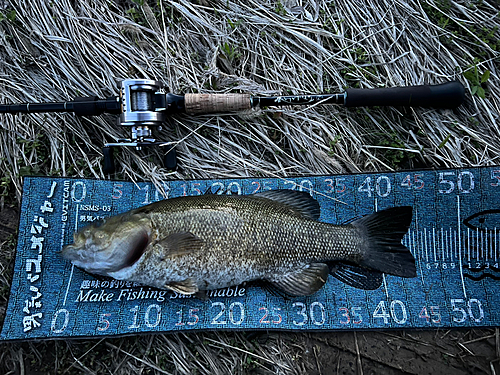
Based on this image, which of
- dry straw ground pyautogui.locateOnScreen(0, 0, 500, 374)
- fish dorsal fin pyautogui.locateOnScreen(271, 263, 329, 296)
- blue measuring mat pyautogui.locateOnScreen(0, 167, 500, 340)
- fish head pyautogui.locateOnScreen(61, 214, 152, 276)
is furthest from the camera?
dry straw ground pyautogui.locateOnScreen(0, 0, 500, 374)

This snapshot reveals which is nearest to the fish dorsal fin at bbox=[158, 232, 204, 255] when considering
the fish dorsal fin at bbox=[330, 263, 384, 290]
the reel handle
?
the fish dorsal fin at bbox=[330, 263, 384, 290]

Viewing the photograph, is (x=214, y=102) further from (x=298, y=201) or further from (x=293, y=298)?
(x=293, y=298)

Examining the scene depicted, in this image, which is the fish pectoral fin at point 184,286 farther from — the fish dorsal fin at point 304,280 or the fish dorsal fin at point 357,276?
the fish dorsal fin at point 357,276

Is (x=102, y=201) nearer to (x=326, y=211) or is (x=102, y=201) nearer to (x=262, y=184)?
(x=262, y=184)

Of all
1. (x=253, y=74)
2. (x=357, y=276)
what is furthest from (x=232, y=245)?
(x=253, y=74)

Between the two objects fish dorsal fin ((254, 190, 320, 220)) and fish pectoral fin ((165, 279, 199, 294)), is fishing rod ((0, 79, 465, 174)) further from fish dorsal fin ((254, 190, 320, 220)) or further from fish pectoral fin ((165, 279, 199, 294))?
fish pectoral fin ((165, 279, 199, 294))

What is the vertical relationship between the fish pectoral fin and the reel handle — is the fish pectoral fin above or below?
below

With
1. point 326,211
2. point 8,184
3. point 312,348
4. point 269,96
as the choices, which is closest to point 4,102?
point 8,184
